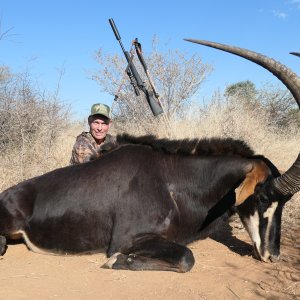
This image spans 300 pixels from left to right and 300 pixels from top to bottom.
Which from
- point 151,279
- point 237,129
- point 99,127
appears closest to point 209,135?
point 237,129

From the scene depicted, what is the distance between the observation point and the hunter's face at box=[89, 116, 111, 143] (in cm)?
619

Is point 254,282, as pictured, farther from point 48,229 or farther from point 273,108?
point 273,108

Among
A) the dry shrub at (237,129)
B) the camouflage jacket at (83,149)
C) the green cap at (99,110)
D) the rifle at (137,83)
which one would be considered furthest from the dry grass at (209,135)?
the green cap at (99,110)

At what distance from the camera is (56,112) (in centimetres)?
1005

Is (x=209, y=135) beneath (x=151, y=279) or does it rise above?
above

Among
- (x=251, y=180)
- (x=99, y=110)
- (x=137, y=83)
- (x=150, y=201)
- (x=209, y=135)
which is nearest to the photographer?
(x=251, y=180)

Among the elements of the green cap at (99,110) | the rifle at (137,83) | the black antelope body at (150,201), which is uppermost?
the rifle at (137,83)

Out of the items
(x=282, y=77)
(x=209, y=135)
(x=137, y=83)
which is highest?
(x=137, y=83)

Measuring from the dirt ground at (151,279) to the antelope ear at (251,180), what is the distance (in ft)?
2.19

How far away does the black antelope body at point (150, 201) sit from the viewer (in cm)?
405

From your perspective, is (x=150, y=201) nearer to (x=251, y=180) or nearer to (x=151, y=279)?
(x=151, y=279)

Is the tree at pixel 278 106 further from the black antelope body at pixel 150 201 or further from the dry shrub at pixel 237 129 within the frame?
the black antelope body at pixel 150 201

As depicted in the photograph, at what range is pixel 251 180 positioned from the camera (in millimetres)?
4121

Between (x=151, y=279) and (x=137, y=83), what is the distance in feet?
27.4
